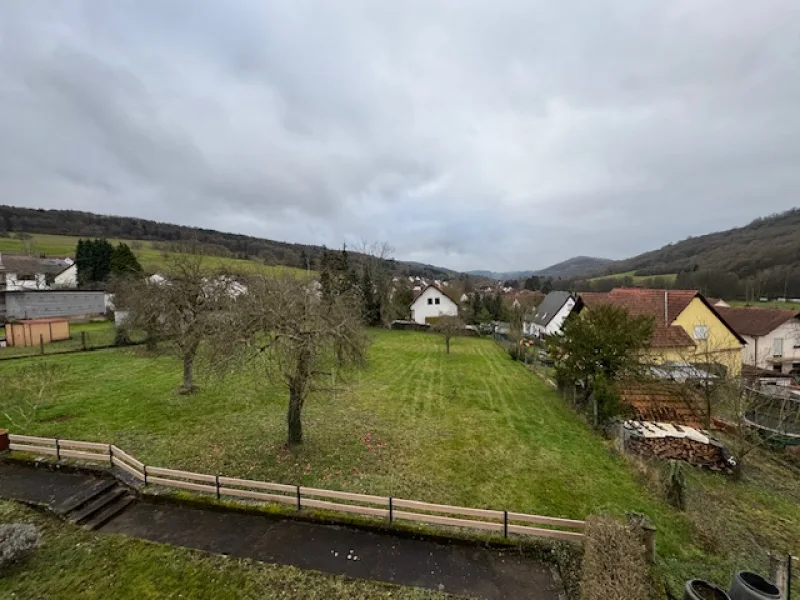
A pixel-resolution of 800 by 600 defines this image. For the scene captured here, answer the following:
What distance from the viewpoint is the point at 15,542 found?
6910 mm

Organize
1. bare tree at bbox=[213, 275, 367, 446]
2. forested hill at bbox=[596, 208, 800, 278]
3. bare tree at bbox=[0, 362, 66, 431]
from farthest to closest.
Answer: forested hill at bbox=[596, 208, 800, 278], bare tree at bbox=[0, 362, 66, 431], bare tree at bbox=[213, 275, 367, 446]

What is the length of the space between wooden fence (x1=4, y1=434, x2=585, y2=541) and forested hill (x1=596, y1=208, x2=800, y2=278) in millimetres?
82842

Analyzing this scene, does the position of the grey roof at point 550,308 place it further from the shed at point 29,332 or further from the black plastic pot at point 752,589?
the shed at point 29,332

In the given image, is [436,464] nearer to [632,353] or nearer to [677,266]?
[632,353]

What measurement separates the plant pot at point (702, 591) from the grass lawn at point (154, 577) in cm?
415

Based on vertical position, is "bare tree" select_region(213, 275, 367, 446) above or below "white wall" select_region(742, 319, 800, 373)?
above

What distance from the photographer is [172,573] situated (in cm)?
693

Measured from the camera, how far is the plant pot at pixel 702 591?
603 centimetres

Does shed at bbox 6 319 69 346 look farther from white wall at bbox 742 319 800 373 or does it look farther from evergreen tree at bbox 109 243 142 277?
white wall at bbox 742 319 800 373

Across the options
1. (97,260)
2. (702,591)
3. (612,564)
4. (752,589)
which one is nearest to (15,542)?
(612,564)

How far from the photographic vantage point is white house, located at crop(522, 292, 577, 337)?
44.0 m

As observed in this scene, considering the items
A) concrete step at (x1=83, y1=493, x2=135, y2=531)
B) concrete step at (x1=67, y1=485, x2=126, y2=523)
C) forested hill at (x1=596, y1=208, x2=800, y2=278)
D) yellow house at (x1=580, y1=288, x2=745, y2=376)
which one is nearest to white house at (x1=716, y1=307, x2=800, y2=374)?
yellow house at (x1=580, y1=288, x2=745, y2=376)

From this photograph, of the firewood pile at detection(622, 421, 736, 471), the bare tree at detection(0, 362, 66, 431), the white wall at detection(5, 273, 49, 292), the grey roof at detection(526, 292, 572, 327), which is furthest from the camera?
the white wall at detection(5, 273, 49, 292)

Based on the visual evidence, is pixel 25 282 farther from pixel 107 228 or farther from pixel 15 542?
pixel 15 542
